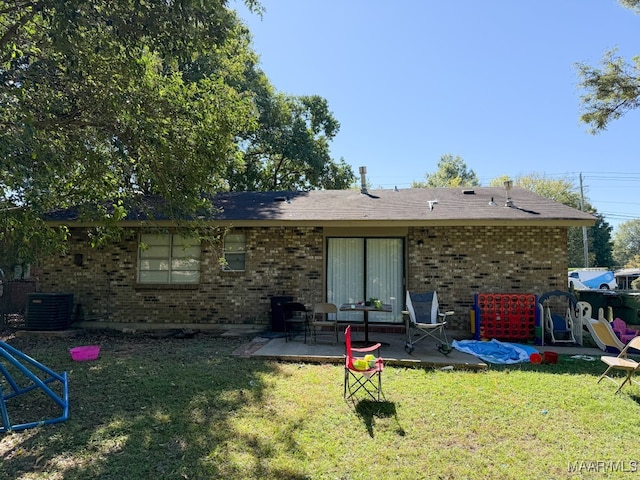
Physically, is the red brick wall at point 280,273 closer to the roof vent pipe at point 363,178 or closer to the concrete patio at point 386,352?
the concrete patio at point 386,352

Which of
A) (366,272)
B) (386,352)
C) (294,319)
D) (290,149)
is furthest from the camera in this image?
(290,149)

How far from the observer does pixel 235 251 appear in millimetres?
9758

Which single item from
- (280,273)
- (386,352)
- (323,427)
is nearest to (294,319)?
(280,273)

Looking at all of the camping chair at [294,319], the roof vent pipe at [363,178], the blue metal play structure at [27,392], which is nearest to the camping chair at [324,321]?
the camping chair at [294,319]

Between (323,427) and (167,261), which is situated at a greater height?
(167,261)

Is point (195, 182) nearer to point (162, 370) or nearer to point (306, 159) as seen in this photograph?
point (162, 370)

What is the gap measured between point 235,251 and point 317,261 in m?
2.13

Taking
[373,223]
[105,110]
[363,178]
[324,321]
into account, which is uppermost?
[363,178]

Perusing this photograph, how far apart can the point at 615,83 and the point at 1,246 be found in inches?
764

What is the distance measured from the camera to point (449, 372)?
5969 mm

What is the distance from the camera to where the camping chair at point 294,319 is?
8.00 meters

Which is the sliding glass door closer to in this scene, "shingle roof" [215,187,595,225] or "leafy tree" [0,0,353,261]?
"shingle roof" [215,187,595,225]

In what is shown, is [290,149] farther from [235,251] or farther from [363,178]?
[235,251]

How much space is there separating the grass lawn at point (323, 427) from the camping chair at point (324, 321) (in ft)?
5.03
